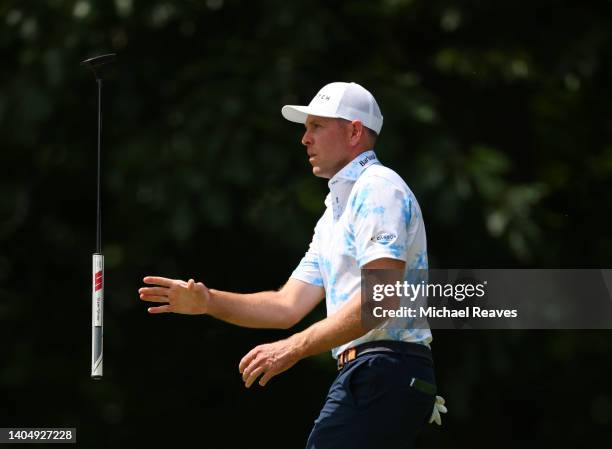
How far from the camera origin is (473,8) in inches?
484

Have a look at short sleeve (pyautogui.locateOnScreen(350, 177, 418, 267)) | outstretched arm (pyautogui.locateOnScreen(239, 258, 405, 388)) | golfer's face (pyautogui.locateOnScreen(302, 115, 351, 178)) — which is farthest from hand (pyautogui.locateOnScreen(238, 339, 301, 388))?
golfer's face (pyautogui.locateOnScreen(302, 115, 351, 178))

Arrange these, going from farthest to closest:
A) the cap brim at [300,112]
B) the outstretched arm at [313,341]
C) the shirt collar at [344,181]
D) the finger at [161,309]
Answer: the cap brim at [300,112]
the shirt collar at [344,181]
the finger at [161,309]
the outstretched arm at [313,341]

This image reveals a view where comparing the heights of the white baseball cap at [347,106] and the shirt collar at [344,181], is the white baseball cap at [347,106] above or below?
above

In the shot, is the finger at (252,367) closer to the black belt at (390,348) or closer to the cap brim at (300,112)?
the black belt at (390,348)

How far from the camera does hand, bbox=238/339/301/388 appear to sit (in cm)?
505

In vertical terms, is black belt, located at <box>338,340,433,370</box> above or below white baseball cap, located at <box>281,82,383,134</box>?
below

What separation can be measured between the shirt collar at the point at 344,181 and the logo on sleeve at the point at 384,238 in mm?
473

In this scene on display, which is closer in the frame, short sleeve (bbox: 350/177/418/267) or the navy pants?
short sleeve (bbox: 350/177/418/267)

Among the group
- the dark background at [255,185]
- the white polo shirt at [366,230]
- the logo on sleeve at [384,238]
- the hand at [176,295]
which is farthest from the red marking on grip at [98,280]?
the dark background at [255,185]

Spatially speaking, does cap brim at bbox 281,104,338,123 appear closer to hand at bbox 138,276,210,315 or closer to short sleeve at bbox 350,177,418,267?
Answer: short sleeve at bbox 350,177,418,267

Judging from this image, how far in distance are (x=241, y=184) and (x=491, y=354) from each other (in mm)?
2538

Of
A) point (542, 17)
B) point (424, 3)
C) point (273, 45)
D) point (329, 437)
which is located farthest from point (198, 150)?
point (329, 437)

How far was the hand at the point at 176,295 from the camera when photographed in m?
5.32

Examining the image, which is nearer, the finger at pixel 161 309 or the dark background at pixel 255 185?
the finger at pixel 161 309
